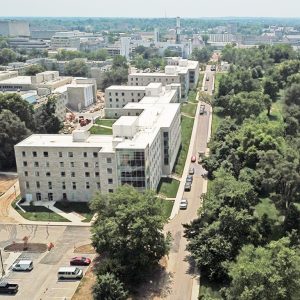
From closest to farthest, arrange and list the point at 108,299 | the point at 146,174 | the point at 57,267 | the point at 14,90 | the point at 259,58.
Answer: the point at 108,299, the point at 57,267, the point at 146,174, the point at 14,90, the point at 259,58

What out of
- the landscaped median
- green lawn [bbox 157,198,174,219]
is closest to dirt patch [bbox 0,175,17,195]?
the landscaped median

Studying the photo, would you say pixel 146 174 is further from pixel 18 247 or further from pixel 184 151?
pixel 184 151

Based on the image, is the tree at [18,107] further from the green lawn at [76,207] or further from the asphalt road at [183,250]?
the asphalt road at [183,250]

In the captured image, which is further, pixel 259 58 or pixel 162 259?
pixel 259 58

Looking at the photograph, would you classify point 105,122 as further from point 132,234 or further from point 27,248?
point 132,234

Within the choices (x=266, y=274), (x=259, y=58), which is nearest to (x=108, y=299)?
(x=266, y=274)

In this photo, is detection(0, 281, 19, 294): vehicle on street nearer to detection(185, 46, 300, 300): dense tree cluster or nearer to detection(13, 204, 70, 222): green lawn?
detection(13, 204, 70, 222): green lawn

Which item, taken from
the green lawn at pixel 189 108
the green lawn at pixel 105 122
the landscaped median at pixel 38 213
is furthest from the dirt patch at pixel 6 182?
the green lawn at pixel 189 108

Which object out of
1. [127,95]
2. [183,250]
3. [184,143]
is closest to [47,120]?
[127,95]
